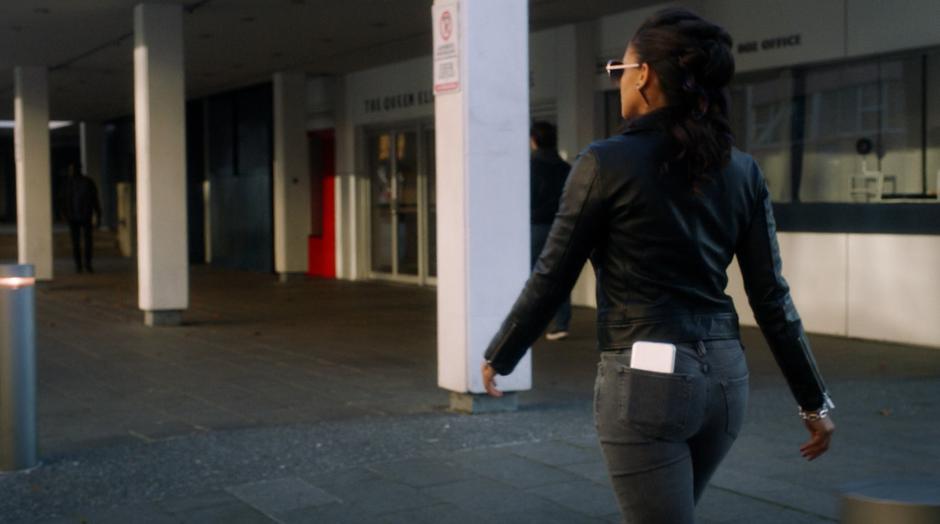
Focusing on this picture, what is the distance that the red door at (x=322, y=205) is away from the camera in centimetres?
2225

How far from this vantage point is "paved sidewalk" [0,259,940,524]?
5625mm

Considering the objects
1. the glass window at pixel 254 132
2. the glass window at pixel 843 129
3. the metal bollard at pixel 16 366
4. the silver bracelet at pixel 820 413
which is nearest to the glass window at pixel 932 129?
the glass window at pixel 843 129

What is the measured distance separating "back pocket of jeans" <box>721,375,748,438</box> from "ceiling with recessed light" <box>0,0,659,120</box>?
11077 mm

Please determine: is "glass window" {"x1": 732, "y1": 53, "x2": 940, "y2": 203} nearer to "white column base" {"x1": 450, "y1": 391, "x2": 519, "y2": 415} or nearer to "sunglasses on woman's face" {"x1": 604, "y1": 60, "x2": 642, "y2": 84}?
"white column base" {"x1": 450, "y1": 391, "x2": 519, "y2": 415}

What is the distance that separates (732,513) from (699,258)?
2.83 m

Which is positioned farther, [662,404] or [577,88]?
[577,88]

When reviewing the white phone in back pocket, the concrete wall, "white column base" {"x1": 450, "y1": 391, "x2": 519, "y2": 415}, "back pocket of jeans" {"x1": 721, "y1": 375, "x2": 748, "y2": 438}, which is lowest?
"white column base" {"x1": 450, "y1": 391, "x2": 519, "y2": 415}

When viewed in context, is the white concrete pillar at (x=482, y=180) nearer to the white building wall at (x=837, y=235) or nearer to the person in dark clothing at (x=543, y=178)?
the person in dark clothing at (x=543, y=178)

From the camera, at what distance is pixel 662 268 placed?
281 cm

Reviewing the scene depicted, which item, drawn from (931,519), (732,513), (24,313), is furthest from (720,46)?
(24,313)

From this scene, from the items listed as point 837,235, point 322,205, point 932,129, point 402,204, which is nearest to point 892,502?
point 932,129

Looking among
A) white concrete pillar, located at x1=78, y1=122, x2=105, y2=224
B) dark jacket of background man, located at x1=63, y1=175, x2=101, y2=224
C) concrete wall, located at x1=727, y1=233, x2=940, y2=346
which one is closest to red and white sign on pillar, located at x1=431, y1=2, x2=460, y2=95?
concrete wall, located at x1=727, y1=233, x2=940, y2=346

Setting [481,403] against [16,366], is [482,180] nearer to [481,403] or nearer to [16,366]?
[481,403]

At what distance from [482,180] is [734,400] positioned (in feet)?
15.9
